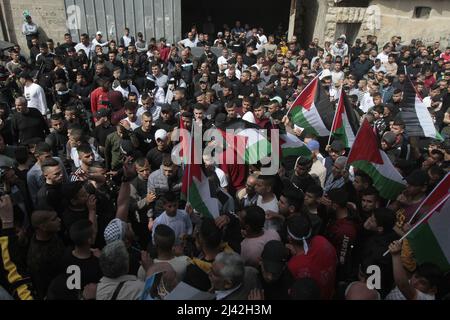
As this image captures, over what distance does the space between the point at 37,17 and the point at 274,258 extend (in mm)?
13424

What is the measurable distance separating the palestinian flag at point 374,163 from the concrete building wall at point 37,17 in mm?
12234

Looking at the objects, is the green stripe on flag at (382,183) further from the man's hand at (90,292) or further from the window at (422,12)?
the window at (422,12)

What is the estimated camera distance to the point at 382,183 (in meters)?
4.77

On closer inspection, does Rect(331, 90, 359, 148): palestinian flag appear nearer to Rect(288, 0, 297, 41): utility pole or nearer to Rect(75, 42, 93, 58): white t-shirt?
Rect(75, 42, 93, 58): white t-shirt

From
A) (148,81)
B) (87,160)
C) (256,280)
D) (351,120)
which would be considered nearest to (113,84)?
(148,81)

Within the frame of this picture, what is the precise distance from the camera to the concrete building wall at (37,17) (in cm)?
1300

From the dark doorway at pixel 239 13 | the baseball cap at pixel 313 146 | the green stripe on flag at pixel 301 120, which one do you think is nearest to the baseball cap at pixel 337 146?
the baseball cap at pixel 313 146

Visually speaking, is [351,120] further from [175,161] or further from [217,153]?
[175,161]

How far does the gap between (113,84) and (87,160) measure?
4.13 metres

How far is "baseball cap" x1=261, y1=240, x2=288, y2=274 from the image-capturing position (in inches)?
120

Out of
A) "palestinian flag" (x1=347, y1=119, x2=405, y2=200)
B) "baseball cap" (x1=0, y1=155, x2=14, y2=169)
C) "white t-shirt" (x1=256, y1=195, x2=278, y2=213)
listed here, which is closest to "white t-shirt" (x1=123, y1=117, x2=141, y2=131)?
"baseball cap" (x1=0, y1=155, x2=14, y2=169)

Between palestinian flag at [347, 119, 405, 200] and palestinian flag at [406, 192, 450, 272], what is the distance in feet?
4.30

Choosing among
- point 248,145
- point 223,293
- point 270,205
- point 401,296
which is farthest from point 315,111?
point 223,293

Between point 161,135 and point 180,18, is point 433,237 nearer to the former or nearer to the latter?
point 161,135
